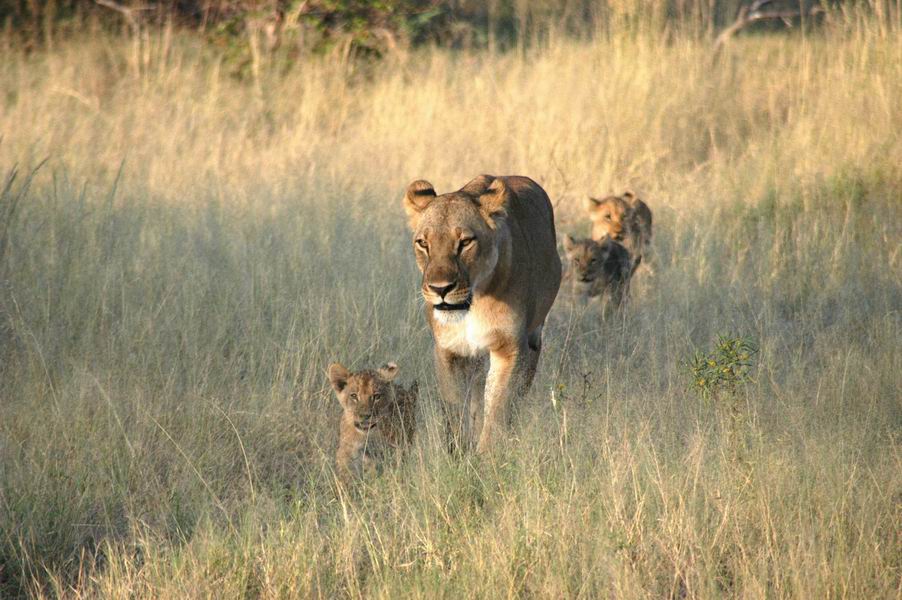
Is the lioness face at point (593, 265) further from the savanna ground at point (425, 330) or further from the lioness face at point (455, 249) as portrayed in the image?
the lioness face at point (455, 249)

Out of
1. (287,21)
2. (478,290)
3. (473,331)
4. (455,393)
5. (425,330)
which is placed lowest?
(455,393)

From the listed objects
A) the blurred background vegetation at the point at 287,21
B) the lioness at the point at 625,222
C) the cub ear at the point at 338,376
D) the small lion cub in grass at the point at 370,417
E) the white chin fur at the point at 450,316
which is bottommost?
the small lion cub in grass at the point at 370,417

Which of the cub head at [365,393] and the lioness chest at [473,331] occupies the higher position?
the lioness chest at [473,331]

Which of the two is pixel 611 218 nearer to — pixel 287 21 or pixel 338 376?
pixel 338 376

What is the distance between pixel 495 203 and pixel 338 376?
1.15 metres

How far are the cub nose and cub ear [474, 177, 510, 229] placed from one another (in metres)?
0.46

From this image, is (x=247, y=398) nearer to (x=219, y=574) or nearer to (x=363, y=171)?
(x=219, y=574)

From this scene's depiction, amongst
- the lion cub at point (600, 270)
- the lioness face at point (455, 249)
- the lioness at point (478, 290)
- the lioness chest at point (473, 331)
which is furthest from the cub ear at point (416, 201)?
the lion cub at point (600, 270)

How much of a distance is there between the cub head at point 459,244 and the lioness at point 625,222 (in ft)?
10.2

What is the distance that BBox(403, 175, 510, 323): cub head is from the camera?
4.59 m

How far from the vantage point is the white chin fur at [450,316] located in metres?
4.71

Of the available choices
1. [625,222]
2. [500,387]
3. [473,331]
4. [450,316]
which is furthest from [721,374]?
[625,222]

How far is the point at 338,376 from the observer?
17.5ft

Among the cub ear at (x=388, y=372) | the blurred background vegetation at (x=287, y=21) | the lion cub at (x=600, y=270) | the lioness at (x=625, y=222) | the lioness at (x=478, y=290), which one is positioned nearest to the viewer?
the lioness at (x=478, y=290)
